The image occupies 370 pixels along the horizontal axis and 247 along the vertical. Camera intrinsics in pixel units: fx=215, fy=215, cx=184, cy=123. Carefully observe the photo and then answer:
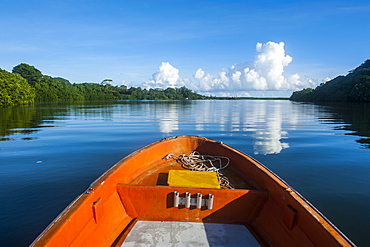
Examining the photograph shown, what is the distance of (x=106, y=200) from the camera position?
3.40 meters

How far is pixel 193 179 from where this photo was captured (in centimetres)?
432

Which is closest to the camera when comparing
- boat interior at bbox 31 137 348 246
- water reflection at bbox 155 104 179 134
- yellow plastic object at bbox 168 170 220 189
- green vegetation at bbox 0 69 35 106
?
boat interior at bbox 31 137 348 246

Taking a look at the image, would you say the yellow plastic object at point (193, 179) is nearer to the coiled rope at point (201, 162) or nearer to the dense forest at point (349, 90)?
the coiled rope at point (201, 162)

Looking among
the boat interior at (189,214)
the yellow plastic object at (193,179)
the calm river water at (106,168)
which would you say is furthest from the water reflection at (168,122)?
the boat interior at (189,214)

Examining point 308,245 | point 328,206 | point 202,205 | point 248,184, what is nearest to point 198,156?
point 248,184

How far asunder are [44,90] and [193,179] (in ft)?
303

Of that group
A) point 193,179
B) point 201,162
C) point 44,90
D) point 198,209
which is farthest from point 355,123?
point 44,90

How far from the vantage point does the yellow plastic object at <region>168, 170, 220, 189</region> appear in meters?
4.07

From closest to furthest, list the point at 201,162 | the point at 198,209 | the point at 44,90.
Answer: the point at 198,209 → the point at 201,162 → the point at 44,90

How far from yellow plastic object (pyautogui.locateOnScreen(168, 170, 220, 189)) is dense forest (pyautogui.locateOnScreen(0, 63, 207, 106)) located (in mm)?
51435

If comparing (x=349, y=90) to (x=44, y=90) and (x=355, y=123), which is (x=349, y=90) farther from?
(x=44, y=90)

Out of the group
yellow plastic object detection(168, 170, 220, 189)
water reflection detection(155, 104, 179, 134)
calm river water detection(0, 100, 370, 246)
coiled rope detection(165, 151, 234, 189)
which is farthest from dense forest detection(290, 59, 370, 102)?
yellow plastic object detection(168, 170, 220, 189)

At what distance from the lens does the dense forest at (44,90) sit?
150ft

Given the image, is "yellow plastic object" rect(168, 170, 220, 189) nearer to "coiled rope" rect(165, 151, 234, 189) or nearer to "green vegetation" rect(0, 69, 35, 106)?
"coiled rope" rect(165, 151, 234, 189)
